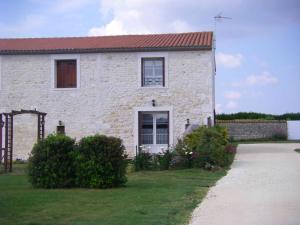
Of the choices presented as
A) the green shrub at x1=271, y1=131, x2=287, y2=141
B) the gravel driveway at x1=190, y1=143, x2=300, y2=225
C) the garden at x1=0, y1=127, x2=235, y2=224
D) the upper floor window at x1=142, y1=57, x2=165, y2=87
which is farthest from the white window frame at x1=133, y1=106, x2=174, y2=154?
the green shrub at x1=271, y1=131, x2=287, y2=141

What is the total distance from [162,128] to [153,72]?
265cm

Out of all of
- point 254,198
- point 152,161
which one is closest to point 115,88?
point 152,161

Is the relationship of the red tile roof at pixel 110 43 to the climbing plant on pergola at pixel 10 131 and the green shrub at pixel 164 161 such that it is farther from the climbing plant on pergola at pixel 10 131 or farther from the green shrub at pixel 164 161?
the green shrub at pixel 164 161

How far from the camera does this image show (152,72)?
26703 millimetres

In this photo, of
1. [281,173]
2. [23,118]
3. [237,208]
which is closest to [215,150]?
[281,173]

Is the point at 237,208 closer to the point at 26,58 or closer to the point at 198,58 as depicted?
the point at 198,58

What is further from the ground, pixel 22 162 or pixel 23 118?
pixel 23 118

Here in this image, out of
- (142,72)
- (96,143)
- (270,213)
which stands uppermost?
(142,72)

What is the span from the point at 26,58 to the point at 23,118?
2.87 metres

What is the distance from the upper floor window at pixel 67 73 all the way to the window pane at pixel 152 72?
3.37 meters

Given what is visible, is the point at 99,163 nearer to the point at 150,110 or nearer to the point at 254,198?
the point at 254,198

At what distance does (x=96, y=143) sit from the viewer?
1499 cm

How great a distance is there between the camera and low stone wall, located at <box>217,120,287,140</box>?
44.1 metres

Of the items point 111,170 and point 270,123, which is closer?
point 111,170
